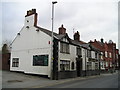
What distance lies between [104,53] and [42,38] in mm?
33153

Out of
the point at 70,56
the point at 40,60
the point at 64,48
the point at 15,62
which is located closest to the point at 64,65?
the point at 70,56

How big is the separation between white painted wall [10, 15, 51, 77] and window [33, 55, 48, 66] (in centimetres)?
46

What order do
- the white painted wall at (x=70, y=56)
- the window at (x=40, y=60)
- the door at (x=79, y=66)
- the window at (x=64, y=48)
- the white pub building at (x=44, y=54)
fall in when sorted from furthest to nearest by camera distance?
the door at (x=79, y=66) < the window at (x=64, y=48) < the white painted wall at (x=70, y=56) < the window at (x=40, y=60) < the white pub building at (x=44, y=54)

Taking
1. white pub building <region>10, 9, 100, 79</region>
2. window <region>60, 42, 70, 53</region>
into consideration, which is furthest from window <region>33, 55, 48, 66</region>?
window <region>60, 42, 70, 53</region>

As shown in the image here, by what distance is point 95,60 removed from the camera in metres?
37.9

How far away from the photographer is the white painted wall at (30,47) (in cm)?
2388

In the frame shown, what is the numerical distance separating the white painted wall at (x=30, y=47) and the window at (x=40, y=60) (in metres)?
0.46

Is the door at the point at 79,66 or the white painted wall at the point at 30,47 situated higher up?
the white painted wall at the point at 30,47

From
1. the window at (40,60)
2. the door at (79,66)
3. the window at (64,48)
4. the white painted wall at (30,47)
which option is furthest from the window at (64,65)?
the door at (79,66)

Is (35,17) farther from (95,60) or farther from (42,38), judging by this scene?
(95,60)

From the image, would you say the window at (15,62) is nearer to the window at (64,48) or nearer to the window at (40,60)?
the window at (40,60)

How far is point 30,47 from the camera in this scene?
26312mm

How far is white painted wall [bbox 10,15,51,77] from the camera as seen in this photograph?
23.9 m

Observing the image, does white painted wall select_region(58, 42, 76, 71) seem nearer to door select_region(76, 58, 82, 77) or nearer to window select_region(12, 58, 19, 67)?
door select_region(76, 58, 82, 77)
